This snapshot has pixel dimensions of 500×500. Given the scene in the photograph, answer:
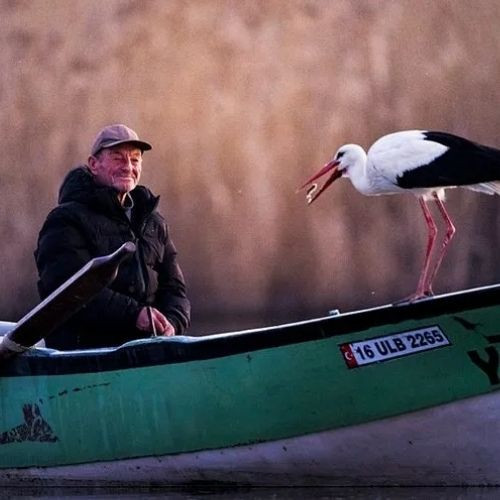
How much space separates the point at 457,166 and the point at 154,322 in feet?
4.75

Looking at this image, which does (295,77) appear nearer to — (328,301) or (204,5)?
(204,5)

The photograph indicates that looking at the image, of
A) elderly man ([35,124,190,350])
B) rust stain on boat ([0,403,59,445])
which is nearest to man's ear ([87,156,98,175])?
elderly man ([35,124,190,350])

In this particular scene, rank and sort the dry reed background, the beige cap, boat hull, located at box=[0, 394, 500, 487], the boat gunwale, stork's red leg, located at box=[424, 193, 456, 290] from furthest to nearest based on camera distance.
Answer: the dry reed background → the beige cap → stork's red leg, located at box=[424, 193, 456, 290] → boat hull, located at box=[0, 394, 500, 487] → the boat gunwale

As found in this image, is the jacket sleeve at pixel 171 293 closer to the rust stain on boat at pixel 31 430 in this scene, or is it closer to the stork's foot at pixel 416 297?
the rust stain on boat at pixel 31 430

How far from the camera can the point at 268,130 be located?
50.9 ft

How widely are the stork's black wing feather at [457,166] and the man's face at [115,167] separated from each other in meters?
1.25

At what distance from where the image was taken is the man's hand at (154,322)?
6.91 metres

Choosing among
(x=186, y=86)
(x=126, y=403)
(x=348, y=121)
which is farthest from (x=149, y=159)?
(x=126, y=403)

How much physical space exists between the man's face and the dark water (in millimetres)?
1296

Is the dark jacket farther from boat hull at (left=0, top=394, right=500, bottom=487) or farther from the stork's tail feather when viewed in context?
the stork's tail feather

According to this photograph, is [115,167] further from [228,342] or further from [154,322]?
[228,342]

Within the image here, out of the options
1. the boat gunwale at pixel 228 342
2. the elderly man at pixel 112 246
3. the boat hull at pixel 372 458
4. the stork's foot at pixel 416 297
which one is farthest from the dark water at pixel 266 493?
the stork's foot at pixel 416 297

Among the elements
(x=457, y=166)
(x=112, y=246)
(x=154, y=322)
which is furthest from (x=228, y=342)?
(x=457, y=166)

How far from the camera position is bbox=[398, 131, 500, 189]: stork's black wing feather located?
6363 millimetres
